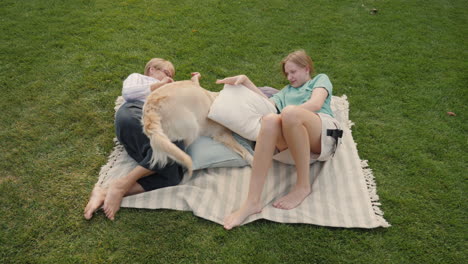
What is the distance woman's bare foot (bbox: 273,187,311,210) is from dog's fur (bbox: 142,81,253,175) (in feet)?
1.60

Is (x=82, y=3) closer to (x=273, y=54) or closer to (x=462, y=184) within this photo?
(x=273, y=54)

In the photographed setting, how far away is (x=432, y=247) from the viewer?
2512 mm

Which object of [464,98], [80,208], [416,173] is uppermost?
[464,98]

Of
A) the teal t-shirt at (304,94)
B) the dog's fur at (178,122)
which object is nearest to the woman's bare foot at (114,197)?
the dog's fur at (178,122)

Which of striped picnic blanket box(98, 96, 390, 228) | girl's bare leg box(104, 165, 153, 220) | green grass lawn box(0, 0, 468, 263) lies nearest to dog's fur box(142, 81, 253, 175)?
girl's bare leg box(104, 165, 153, 220)

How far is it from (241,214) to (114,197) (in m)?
1.03

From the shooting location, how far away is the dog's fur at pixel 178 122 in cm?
235

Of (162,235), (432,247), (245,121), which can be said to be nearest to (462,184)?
(432,247)

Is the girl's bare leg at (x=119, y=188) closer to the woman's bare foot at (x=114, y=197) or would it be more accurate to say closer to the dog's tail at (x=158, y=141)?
the woman's bare foot at (x=114, y=197)

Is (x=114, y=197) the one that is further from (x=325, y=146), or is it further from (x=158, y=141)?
(x=325, y=146)

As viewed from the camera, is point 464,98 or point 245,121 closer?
point 245,121

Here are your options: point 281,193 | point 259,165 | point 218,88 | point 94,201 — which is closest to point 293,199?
point 281,193

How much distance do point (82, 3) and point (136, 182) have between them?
457 centimetres

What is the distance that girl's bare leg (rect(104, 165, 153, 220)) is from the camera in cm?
261
